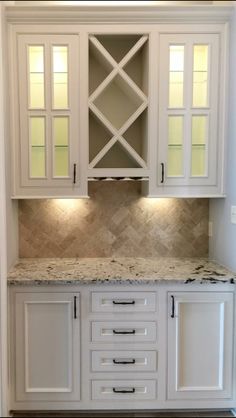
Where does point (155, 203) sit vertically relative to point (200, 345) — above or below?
above

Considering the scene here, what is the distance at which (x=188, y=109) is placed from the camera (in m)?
2.46

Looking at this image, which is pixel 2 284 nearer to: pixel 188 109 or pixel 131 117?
pixel 131 117

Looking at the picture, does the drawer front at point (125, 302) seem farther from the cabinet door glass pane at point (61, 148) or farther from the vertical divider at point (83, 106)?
the cabinet door glass pane at point (61, 148)

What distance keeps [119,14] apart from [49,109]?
0.80 meters

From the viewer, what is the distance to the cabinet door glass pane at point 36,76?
241cm

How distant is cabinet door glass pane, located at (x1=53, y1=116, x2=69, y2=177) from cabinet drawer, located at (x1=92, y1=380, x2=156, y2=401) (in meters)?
1.44

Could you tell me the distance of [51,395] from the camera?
2293 millimetres

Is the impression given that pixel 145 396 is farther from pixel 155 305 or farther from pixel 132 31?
pixel 132 31

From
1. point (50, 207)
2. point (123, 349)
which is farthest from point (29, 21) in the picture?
point (123, 349)

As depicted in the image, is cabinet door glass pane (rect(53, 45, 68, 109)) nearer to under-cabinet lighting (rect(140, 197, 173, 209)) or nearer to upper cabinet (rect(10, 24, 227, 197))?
upper cabinet (rect(10, 24, 227, 197))

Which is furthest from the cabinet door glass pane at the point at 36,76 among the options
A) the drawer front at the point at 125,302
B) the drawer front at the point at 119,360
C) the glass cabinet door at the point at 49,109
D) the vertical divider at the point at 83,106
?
the drawer front at the point at 119,360

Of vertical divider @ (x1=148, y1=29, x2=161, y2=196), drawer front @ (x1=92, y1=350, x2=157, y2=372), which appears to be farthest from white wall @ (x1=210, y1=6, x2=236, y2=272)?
drawer front @ (x1=92, y1=350, x2=157, y2=372)

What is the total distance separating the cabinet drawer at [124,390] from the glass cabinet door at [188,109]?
4.49ft

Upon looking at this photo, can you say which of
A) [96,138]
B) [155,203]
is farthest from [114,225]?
[96,138]
